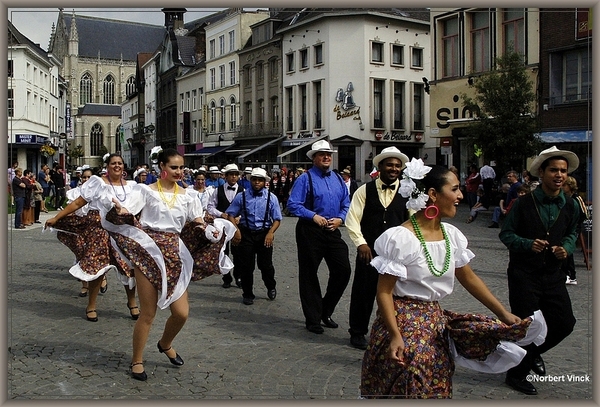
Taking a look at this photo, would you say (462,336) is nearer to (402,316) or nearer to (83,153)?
(402,316)

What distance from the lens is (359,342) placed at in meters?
6.28

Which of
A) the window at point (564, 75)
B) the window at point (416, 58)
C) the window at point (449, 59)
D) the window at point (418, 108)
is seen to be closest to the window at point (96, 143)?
the window at point (564, 75)

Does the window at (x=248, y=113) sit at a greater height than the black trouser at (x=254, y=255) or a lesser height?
greater

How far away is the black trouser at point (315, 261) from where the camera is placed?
6.97 m

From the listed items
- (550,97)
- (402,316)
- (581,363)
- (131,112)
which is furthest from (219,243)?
(550,97)

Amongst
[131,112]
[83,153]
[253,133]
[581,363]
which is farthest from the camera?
[253,133]

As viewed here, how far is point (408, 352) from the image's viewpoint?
3.39m

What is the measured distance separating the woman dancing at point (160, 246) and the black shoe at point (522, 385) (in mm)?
2613

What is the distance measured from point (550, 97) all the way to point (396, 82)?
47.7 ft

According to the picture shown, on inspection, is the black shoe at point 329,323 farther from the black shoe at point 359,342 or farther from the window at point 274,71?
the window at point 274,71

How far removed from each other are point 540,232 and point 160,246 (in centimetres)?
297

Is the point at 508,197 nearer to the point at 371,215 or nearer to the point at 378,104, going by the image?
the point at 371,215

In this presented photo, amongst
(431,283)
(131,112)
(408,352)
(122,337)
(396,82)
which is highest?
(396,82)

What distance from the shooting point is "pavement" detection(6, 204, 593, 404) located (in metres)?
4.84
